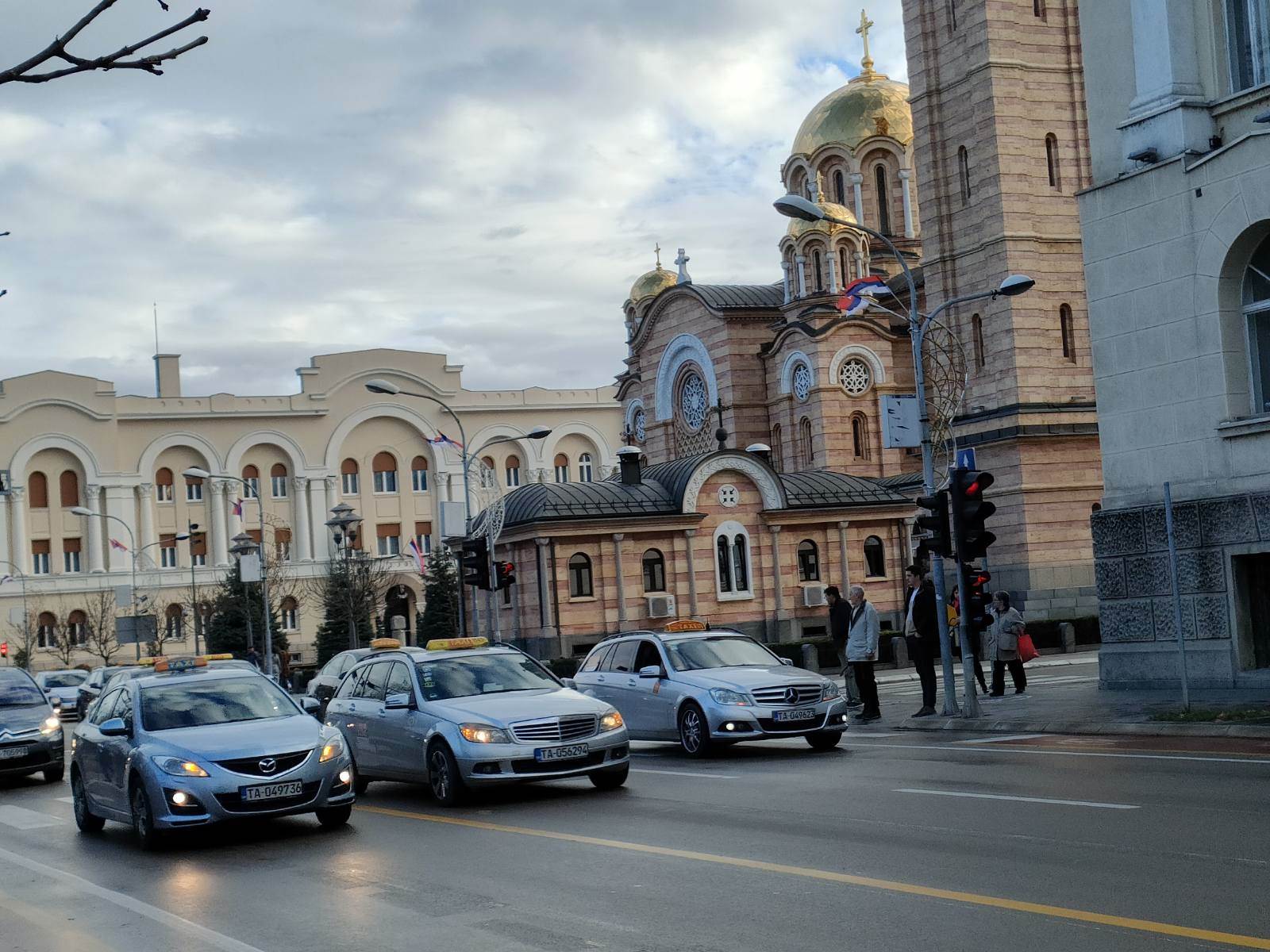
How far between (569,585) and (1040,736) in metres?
25.6

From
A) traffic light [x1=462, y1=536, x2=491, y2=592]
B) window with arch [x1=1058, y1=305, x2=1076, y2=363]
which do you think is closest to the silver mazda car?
traffic light [x1=462, y1=536, x2=491, y2=592]

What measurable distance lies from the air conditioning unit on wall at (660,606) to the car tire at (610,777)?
92.8ft

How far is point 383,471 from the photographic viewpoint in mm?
91250

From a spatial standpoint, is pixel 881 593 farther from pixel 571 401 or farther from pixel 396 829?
pixel 571 401

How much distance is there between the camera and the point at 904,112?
6825cm

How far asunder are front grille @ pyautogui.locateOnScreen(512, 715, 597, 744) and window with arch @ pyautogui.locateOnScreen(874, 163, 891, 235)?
5544 cm

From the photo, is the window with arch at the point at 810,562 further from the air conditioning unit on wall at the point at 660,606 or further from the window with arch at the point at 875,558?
the air conditioning unit on wall at the point at 660,606

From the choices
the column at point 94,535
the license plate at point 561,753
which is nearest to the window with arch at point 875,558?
the license plate at point 561,753

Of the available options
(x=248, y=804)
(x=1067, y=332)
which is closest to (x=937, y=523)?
(x=248, y=804)

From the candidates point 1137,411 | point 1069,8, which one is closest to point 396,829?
point 1137,411

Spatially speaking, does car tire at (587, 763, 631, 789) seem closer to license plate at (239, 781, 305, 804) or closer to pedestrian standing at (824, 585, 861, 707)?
license plate at (239, 781, 305, 804)

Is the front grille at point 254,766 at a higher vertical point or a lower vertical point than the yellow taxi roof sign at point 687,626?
lower

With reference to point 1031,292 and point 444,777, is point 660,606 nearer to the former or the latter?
point 1031,292

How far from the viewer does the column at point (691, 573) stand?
45000 millimetres
